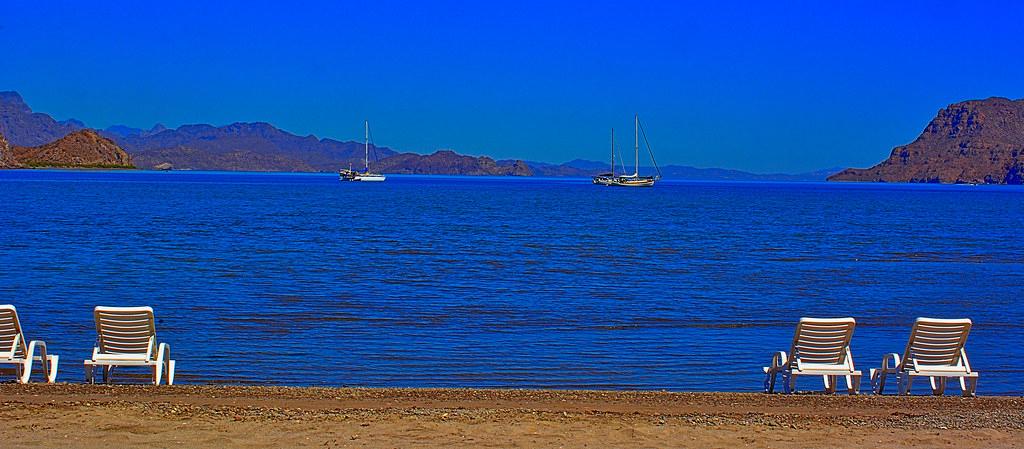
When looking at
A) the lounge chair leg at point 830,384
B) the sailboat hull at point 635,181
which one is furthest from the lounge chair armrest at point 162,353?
the sailboat hull at point 635,181

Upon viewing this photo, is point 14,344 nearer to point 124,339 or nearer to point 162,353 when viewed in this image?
point 124,339

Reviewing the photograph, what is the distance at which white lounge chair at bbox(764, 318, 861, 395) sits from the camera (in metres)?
11.2

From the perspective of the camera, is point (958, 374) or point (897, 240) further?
point (897, 240)

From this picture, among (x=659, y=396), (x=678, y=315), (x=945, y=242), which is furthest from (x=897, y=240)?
(x=659, y=396)

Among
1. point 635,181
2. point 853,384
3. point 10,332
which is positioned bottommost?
point 635,181

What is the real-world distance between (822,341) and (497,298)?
10874mm

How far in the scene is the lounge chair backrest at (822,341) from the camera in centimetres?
1124

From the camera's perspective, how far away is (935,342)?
11.4 metres

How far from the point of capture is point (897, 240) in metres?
45.5

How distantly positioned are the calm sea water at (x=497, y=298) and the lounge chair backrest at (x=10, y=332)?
7.32 feet

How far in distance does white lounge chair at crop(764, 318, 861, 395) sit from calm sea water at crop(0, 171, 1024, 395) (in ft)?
5.05

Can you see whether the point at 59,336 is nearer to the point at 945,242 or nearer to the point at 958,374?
the point at 958,374

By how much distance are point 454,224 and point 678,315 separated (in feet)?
111

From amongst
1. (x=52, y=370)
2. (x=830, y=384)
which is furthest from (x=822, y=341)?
(x=52, y=370)
